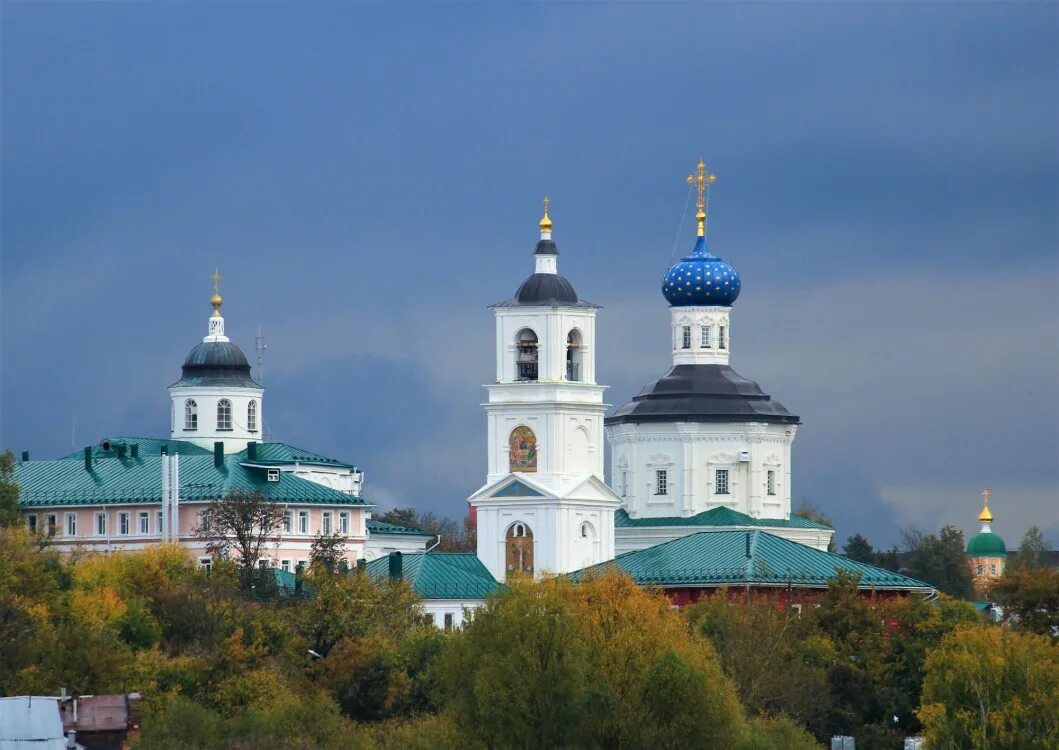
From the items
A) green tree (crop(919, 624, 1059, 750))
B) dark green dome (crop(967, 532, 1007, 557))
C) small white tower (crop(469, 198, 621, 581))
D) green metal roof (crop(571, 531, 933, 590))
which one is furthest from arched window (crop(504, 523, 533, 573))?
dark green dome (crop(967, 532, 1007, 557))

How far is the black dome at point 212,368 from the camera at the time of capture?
108500 mm

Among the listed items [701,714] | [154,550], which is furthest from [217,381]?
[701,714]

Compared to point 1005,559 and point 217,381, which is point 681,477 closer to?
point 217,381

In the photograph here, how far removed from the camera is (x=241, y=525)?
9294 cm

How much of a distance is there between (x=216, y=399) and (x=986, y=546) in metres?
53.9

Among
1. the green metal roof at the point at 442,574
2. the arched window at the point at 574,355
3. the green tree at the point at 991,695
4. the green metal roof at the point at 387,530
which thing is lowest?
the green tree at the point at 991,695

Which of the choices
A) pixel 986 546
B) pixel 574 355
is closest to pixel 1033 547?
pixel 986 546

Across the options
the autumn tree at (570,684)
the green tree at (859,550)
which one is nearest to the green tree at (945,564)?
the green tree at (859,550)

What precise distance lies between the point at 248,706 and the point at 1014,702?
14451mm

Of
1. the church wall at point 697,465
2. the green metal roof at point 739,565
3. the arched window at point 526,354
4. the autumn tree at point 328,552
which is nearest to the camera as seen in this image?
the autumn tree at point 328,552

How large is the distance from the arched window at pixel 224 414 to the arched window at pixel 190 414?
2.13 feet

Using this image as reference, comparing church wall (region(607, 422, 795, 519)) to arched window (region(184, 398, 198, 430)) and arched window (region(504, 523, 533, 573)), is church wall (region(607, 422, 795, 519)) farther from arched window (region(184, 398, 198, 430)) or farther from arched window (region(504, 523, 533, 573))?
arched window (region(184, 398, 198, 430))

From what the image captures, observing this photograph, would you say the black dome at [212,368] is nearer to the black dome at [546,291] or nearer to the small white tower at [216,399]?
the small white tower at [216,399]

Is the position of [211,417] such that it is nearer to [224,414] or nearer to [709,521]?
[224,414]
